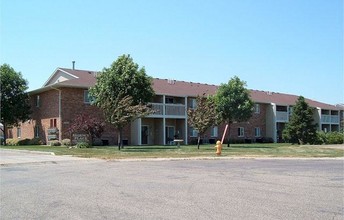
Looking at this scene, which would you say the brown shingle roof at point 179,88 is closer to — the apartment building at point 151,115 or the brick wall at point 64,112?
the apartment building at point 151,115

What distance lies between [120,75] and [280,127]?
30576mm

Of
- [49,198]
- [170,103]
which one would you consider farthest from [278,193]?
[170,103]

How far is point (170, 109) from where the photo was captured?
43625 mm

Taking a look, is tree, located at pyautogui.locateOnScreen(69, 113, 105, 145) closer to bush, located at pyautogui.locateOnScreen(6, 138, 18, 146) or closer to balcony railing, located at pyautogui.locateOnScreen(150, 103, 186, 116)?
balcony railing, located at pyautogui.locateOnScreen(150, 103, 186, 116)

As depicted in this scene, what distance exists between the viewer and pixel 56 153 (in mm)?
25859

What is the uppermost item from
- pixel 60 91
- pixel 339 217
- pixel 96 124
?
pixel 60 91

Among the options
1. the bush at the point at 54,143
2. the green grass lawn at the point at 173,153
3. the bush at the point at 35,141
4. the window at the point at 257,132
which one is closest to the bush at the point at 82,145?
the bush at the point at 54,143

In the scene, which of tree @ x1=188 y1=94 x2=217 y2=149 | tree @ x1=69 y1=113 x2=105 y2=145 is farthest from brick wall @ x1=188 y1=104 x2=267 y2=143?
tree @ x1=69 y1=113 x2=105 y2=145

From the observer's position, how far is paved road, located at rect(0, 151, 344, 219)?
7.81 meters

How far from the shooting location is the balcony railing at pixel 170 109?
4234 centimetres

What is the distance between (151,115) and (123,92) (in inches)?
362

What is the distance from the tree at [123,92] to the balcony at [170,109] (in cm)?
827

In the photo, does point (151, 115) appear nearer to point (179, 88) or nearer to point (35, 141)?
point (179, 88)

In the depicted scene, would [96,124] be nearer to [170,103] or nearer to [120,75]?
[120,75]
